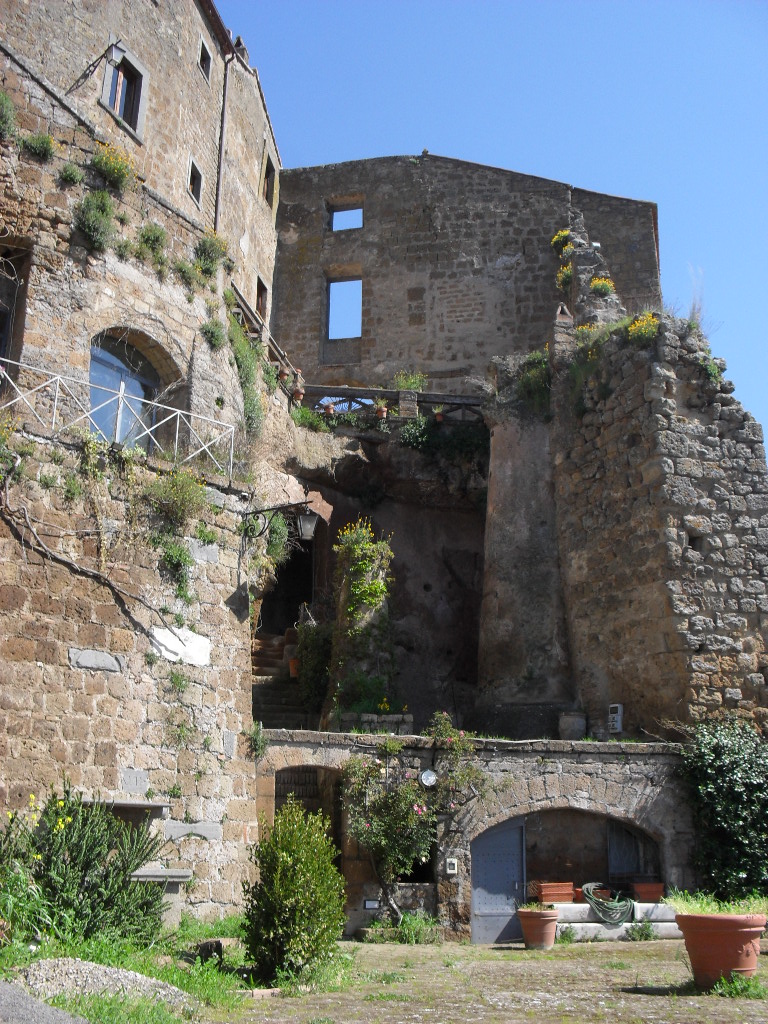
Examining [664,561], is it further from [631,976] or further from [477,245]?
[477,245]

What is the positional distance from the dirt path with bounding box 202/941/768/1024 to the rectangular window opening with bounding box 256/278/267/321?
1493 cm

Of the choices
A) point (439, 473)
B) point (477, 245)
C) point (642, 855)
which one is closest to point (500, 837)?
point (642, 855)

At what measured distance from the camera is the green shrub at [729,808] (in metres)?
12.7

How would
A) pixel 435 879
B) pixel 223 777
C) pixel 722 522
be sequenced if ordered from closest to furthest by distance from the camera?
pixel 223 777 → pixel 435 879 → pixel 722 522

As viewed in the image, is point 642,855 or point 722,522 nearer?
point 642,855

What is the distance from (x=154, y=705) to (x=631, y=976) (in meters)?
5.17

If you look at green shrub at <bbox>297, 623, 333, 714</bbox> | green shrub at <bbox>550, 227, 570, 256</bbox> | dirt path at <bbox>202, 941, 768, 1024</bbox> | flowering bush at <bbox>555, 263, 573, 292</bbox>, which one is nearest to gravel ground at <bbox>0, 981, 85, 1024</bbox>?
dirt path at <bbox>202, 941, 768, 1024</bbox>

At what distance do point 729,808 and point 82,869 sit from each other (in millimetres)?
8468

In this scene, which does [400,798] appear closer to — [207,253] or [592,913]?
[592,913]

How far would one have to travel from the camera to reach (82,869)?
7.93 meters

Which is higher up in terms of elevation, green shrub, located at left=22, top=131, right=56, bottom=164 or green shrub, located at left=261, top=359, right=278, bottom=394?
green shrub, located at left=22, top=131, right=56, bottom=164

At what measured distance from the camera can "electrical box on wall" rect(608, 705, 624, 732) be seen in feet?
46.4

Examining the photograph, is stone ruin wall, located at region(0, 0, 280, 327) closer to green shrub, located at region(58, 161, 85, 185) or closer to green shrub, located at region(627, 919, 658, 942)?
green shrub, located at region(58, 161, 85, 185)

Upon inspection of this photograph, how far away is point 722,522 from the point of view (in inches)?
564
